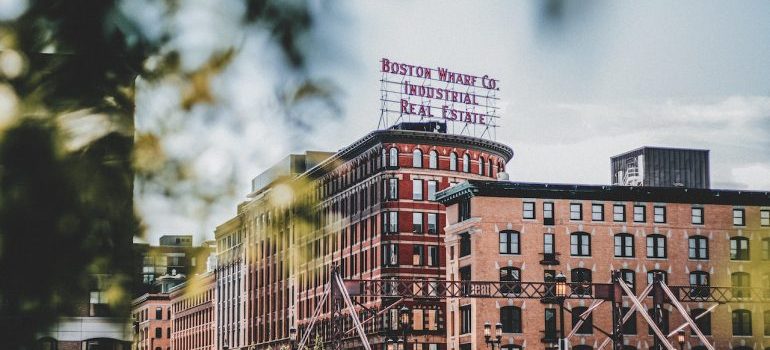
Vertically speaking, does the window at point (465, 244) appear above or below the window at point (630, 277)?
above

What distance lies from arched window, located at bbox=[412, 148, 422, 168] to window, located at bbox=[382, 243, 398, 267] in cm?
889

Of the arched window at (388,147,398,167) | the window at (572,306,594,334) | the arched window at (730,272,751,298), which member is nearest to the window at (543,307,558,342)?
the window at (572,306,594,334)

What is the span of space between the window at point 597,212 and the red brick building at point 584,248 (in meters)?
0.09

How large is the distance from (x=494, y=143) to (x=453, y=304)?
22.0 metres

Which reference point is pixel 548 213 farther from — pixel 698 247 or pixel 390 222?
pixel 390 222

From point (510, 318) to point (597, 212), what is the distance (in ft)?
43.0

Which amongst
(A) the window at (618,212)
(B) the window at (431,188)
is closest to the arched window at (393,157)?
(B) the window at (431,188)

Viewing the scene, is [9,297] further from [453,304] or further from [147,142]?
[453,304]

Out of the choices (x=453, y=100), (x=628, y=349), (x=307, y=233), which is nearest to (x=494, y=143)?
(x=453, y=100)

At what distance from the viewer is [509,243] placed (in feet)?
362

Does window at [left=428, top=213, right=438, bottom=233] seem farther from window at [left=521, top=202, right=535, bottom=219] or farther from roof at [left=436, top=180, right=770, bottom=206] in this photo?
window at [left=521, top=202, right=535, bottom=219]

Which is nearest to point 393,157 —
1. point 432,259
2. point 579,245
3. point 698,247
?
point 432,259

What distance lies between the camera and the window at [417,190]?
126938 mm

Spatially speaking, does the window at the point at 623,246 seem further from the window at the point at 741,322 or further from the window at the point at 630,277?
the window at the point at 741,322
